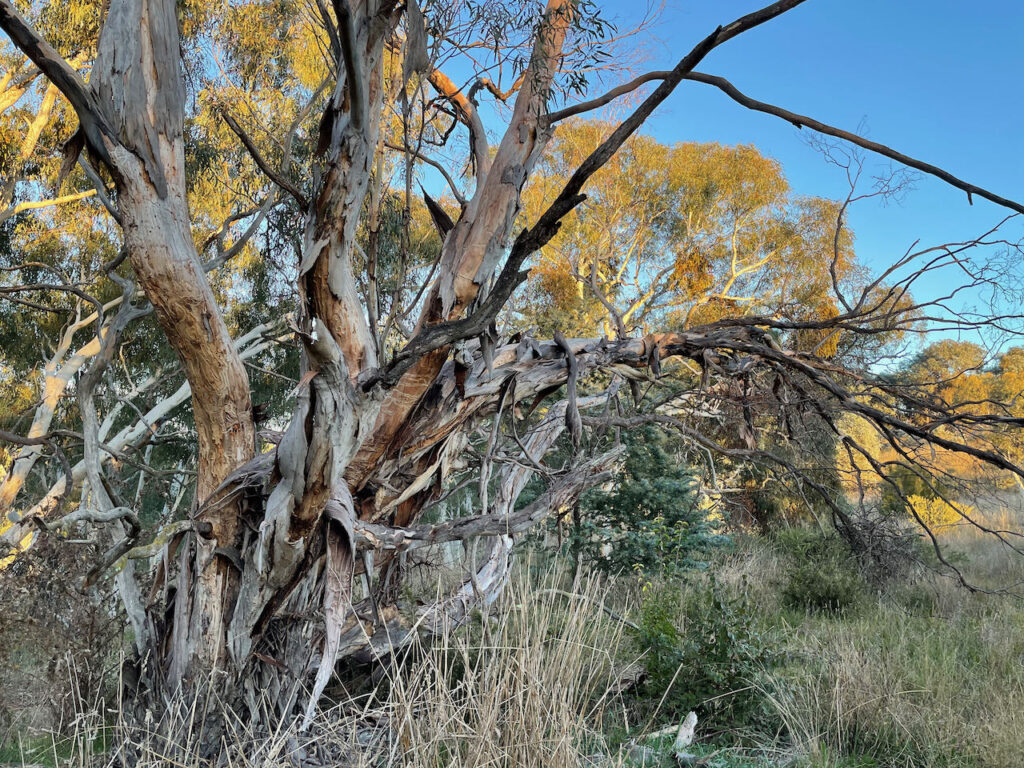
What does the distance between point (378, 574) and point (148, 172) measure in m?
2.42

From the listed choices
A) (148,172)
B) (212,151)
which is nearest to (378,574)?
(148,172)

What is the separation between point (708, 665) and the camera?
4.21 m

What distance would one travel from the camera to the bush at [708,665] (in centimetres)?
420

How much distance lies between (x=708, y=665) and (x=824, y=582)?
3.59m

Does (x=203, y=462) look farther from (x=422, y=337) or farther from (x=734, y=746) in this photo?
(x=734, y=746)

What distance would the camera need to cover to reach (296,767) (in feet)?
8.31

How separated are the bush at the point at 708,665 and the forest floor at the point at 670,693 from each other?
0.01 m

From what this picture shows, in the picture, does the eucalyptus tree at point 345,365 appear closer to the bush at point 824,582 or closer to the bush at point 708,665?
the bush at point 708,665

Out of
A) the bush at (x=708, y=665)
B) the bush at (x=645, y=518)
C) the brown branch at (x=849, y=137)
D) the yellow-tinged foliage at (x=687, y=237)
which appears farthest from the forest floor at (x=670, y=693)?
the yellow-tinged foliage at (x=687, y=237)

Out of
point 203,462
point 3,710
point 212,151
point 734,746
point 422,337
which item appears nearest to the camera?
point 422,337

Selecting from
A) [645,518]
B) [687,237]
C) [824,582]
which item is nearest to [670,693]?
[824,582]

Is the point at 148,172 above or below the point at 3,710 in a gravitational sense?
above

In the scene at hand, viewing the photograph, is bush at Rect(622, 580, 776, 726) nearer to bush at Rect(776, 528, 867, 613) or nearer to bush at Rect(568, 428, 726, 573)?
bush at Rect(568, 428, 726, 573)

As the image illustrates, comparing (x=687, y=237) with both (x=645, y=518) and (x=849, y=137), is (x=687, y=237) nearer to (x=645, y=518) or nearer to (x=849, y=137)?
(x=645, y=518)
